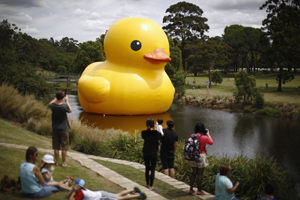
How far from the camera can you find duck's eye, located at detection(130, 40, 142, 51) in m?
16.6

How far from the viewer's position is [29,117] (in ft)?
41.4

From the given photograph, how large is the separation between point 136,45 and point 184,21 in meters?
28.3

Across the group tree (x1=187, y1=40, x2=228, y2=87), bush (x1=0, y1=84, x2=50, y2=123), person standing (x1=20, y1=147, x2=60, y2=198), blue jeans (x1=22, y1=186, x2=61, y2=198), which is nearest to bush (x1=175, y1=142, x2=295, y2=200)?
blue jeans (x1=22, y1=186, x2=61, y2=198)

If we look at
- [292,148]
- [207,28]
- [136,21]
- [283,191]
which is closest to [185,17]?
[207,28]

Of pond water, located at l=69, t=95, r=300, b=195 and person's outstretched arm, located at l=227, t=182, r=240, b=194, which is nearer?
person's outstretched arm, located at l=227, t=182, r=240, b=194

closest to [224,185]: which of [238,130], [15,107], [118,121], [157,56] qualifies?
[238,130]

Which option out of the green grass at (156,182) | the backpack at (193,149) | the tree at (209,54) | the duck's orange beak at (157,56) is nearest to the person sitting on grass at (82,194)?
the green grass at (156,182)

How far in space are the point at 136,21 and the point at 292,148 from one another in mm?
10443

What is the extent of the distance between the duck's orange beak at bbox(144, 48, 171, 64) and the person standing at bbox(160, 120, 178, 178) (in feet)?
33.5

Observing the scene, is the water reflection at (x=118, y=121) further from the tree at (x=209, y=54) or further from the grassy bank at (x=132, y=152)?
the tree at (x=209, y=54)

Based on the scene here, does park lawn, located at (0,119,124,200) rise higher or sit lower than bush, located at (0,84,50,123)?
lower

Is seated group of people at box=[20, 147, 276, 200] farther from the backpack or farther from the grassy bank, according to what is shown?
the grassy bank

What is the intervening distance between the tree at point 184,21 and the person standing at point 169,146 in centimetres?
3754

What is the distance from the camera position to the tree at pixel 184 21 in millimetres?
43094
